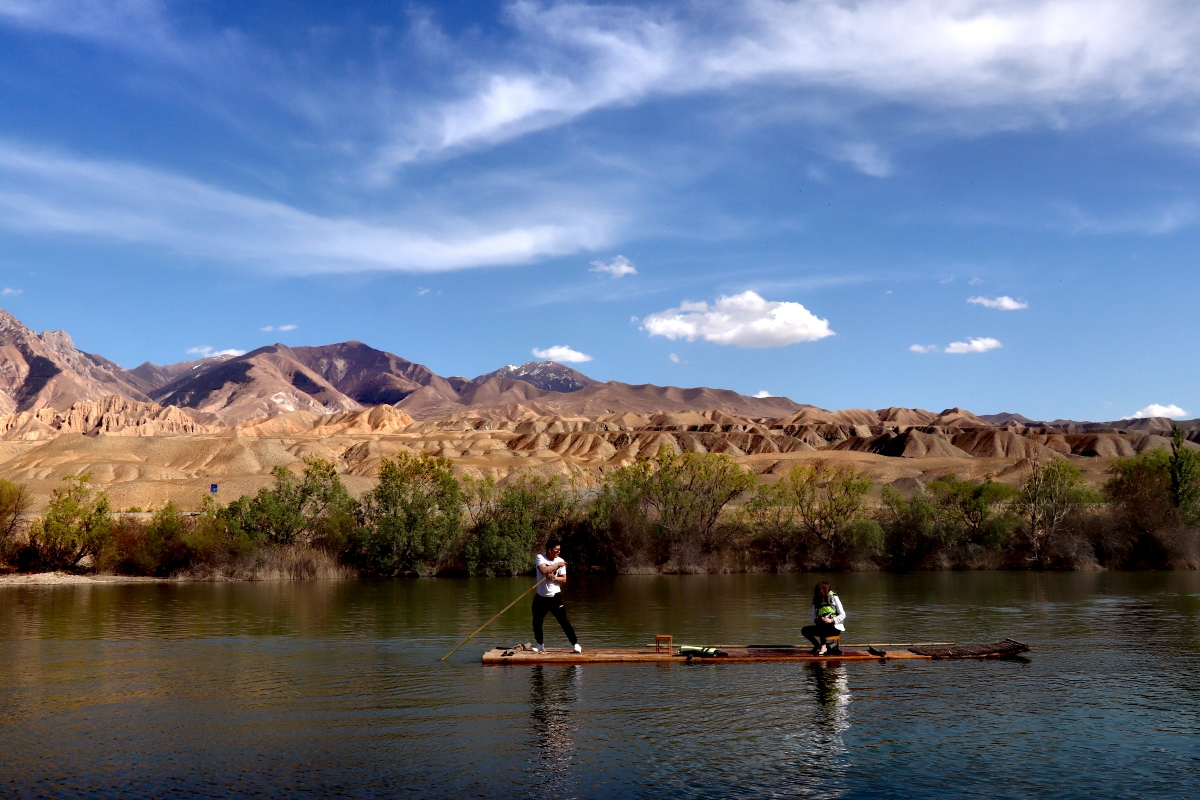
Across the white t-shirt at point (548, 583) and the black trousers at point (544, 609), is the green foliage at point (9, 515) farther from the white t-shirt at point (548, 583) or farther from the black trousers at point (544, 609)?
the white t-shirt at point (548, 583)

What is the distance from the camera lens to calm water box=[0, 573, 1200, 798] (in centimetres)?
1208

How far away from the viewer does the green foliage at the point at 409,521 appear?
52562 millimetres

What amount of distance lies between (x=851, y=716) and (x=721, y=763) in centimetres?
365

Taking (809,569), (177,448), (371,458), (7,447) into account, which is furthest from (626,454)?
(809,569)

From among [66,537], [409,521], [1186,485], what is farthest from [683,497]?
[66,537]

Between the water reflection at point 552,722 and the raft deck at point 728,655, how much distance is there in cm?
30

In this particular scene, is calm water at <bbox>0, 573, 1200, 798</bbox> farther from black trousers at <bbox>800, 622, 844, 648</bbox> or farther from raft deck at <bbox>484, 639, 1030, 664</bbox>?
black trousers at <bbox>800, 622, 844, 648</bbox>

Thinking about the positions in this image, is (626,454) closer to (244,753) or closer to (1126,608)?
(1126,608)

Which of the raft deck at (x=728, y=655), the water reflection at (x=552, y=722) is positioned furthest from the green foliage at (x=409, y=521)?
the water reflection at (x=552, y=722)

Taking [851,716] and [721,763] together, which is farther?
[851,716]

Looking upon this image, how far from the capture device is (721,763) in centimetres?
1270

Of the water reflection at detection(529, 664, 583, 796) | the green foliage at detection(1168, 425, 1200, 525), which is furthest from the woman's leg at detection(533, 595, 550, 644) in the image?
the green foliage at detection(1168, 425, 1200, 525)

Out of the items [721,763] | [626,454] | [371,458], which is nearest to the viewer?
[721,763]

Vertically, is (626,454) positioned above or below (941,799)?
above
